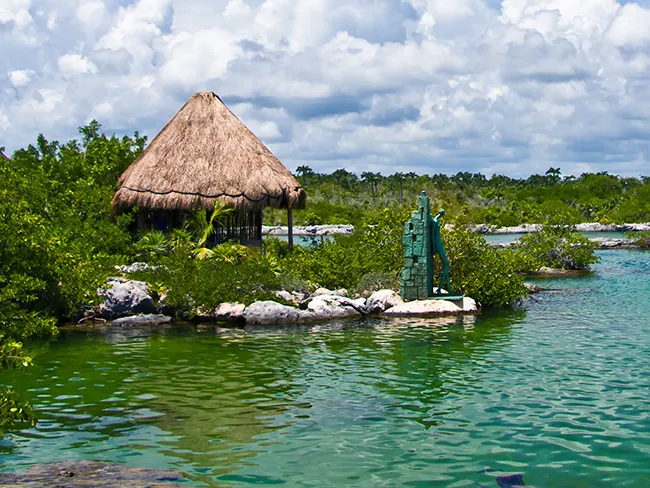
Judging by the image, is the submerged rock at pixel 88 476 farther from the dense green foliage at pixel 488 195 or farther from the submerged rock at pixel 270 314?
the dense green foliage at pixel 488 195

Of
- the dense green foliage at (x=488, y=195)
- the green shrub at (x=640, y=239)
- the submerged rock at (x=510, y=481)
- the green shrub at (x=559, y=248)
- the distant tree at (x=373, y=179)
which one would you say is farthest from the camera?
the distant tree at (x=373, y=179)

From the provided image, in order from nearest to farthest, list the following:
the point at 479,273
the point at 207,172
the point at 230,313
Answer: the point at 230,313
the point at 479,273
the point at 207,172

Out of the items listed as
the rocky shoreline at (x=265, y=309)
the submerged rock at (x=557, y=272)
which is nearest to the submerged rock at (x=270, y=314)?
the rocky shoreline at (x=265, y=309)

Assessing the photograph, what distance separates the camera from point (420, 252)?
1947cm

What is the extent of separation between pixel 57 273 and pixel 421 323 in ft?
26.4

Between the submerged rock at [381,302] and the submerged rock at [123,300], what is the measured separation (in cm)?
522

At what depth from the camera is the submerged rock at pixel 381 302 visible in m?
19.2

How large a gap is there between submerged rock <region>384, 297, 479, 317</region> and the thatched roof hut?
24.3 feet

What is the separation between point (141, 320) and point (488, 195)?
84634mm

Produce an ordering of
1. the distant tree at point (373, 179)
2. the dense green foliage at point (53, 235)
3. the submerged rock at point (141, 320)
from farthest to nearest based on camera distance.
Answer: the distant tree at point (373, 179)
the submerged rock at point (141, 320)
the dense green foliage at point (53, 235)

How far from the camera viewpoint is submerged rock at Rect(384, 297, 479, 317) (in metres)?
18.9

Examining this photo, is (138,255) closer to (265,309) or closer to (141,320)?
(141,320)

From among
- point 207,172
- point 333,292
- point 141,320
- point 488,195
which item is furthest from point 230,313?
point 488,195

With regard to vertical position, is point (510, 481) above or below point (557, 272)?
below
